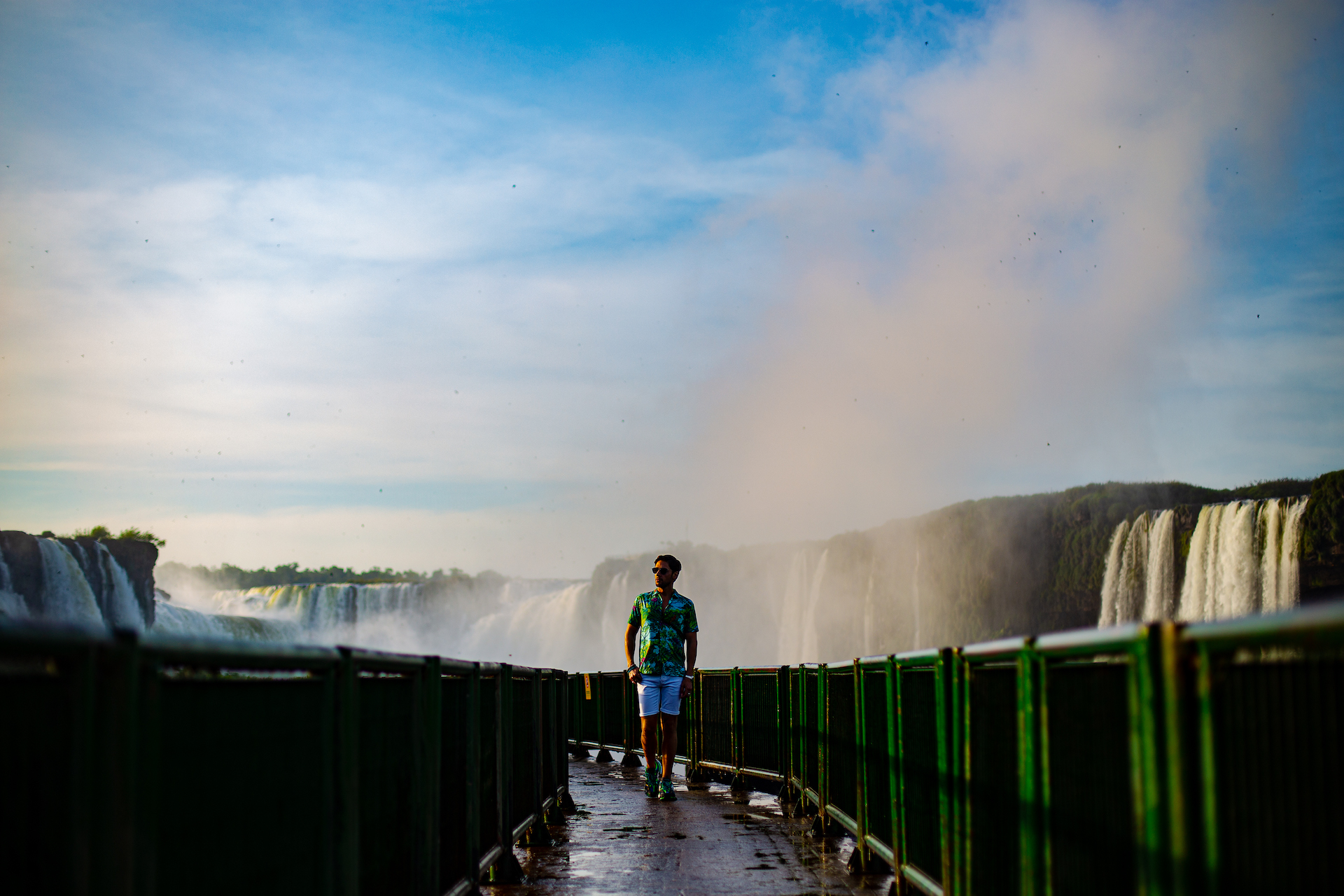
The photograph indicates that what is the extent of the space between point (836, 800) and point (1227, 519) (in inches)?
1563

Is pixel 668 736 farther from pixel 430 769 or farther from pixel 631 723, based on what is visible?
pixel 631 723

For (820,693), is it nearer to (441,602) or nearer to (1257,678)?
(1257,678)

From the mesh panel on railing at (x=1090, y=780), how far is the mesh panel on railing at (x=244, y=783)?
228 centimetres

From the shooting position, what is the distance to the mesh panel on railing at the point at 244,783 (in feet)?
8.63

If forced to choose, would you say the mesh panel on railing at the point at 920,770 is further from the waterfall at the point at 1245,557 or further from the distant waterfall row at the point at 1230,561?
the waterfall at the point at 1245,557

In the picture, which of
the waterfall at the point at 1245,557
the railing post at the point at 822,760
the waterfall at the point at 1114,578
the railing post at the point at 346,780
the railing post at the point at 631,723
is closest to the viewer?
the railing post at the point at 346,780

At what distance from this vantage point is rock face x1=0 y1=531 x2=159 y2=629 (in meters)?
56.2

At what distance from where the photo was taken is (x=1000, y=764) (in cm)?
441

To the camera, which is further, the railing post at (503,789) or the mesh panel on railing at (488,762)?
the railing post at (503,789)

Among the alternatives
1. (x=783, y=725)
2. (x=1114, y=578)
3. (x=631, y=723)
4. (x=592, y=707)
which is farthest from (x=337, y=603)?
(x=783, y=725)

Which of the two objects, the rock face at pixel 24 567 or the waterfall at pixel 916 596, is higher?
the rock face at pixel 24 567

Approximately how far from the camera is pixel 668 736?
1099cm

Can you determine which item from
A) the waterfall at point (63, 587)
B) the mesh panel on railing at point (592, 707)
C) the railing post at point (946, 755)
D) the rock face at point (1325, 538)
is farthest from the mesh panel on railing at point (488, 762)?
the waterfall at point (63, 587)

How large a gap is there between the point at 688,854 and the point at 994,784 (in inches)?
162
